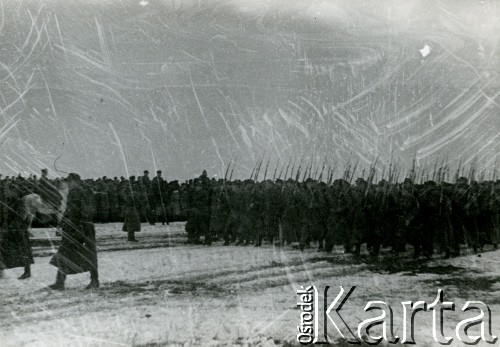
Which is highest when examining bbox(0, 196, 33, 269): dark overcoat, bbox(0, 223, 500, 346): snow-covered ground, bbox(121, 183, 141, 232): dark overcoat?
bbox(121, 183, 141, 232): dark overcoat

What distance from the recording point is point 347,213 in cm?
1099

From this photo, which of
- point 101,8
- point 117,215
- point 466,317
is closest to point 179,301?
point 466,317

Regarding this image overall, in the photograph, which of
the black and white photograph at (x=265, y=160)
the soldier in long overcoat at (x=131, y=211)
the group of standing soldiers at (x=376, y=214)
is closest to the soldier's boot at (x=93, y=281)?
the black and white photograph at (x=265, y=160)

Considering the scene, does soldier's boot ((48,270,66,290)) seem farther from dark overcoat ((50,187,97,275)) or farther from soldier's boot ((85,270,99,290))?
soldier's boot ((85,270,99,290))

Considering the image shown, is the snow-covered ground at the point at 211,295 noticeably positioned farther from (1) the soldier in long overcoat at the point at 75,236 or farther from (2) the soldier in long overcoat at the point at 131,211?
(2) the soldier in long overcoat at the point at 131,211

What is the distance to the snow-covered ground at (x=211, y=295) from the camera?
5926 mm

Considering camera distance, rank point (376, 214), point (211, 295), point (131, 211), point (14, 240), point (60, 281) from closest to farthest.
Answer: point (211, 295)
point (60, 281)
point (14, 240)
point (376, 214)
point (131, 211)

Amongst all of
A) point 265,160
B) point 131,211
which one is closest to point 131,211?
point 131,211

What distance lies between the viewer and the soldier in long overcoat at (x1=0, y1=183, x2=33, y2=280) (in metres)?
8.29

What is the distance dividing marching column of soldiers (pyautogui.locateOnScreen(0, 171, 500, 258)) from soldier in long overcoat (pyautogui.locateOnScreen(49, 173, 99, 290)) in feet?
8.46

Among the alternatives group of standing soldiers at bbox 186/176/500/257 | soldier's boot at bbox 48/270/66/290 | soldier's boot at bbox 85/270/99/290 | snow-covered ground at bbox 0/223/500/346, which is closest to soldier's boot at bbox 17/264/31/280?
snow-covered ground at bbox 0/223/500/346

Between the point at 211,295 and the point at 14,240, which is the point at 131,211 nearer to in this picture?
the point at 14,240

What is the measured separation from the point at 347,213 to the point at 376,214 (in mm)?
626

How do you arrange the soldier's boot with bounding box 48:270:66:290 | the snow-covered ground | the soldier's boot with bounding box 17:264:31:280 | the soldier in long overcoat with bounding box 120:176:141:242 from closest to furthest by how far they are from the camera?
the snow-covered ground
the soldier's boot with bounding box 48:270:66:290
the soldier's boot with bounding box 17:264:31:280
the soldier in long overcoat with bounding box 120:176:141:242
